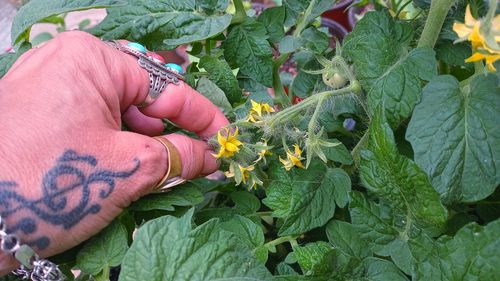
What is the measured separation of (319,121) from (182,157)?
0.24 meters

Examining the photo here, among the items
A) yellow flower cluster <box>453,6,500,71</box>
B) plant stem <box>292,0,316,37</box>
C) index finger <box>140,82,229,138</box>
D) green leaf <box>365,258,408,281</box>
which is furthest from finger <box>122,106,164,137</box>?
yellow flower cluster <box>453,6,500,71</box>

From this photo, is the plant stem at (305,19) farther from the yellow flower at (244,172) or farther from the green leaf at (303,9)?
the yellow flower at (244,172)

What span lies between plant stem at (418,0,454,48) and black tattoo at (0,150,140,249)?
0.44 meters

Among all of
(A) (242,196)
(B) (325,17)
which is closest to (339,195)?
(A) (242,196)

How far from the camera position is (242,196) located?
2.65ft

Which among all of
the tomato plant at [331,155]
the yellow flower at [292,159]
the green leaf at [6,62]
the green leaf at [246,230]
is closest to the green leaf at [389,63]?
the tomato plant at [331,155]

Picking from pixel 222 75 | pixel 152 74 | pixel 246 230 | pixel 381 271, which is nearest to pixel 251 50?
pixel 222 75

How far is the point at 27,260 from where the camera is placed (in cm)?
56

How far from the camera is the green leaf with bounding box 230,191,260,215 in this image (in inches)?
31.3

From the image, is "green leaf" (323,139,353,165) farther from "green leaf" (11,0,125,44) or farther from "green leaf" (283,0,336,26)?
"green leaf" (11,0,125,44)

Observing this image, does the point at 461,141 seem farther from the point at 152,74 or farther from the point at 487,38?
the point at 152,74

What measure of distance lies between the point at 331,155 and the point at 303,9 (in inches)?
10.1

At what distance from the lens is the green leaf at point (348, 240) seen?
67 cm

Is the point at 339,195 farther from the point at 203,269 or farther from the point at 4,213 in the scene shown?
the point at 4,213
